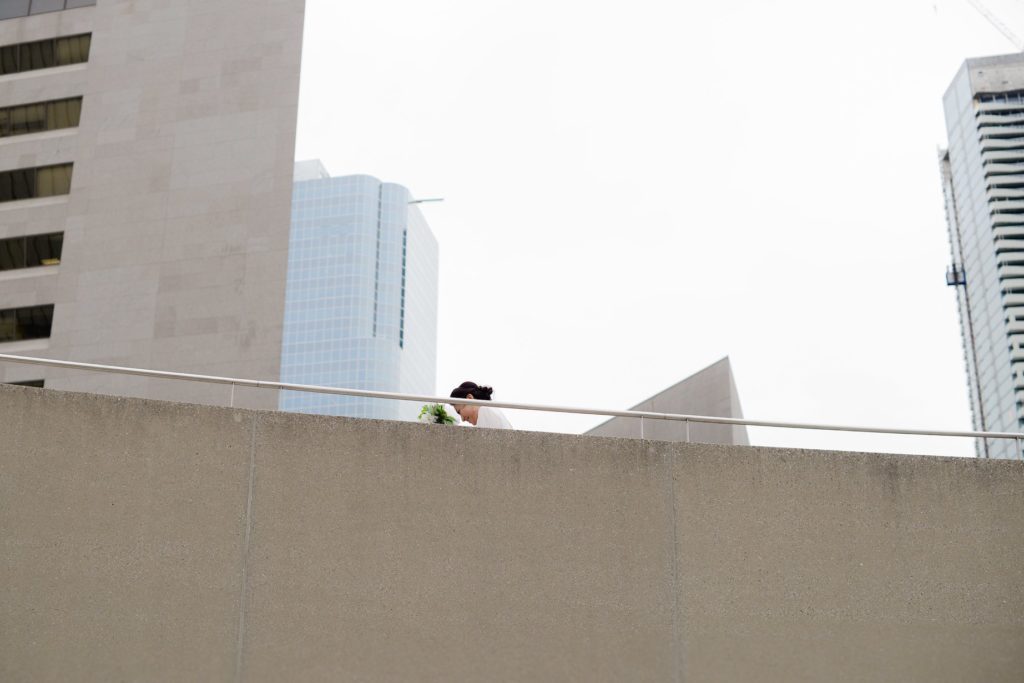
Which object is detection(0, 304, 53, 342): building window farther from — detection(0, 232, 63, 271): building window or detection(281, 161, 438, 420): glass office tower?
detection(281, 161, 438, 420): glass office tower

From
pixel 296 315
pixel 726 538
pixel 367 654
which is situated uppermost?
pixel 296 315

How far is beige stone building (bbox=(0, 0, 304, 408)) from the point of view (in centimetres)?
3894

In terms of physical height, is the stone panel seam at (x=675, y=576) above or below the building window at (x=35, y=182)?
below

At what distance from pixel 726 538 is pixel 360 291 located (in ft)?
528

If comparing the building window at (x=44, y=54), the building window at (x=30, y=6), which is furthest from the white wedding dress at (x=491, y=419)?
the building window at (x=30, y=6)

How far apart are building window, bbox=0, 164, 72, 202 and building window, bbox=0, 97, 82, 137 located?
6.13ft

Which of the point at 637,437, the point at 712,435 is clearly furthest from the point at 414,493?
the point at 712,435

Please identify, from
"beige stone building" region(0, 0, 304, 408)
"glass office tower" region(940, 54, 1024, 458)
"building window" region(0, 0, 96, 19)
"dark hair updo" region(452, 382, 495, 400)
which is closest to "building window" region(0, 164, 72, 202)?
"beige stone building" region(0, 0, 304, 408)

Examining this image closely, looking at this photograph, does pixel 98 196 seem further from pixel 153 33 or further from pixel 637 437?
pixel 637 437

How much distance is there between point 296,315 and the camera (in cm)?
16638

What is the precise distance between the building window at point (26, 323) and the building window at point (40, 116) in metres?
7.70

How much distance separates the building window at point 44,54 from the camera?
44.5m

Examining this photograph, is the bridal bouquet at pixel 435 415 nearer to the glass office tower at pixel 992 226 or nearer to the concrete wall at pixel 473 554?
the concrete wall at pixel 473 554

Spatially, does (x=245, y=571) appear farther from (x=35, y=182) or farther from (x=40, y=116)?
(x=40, y=116)
